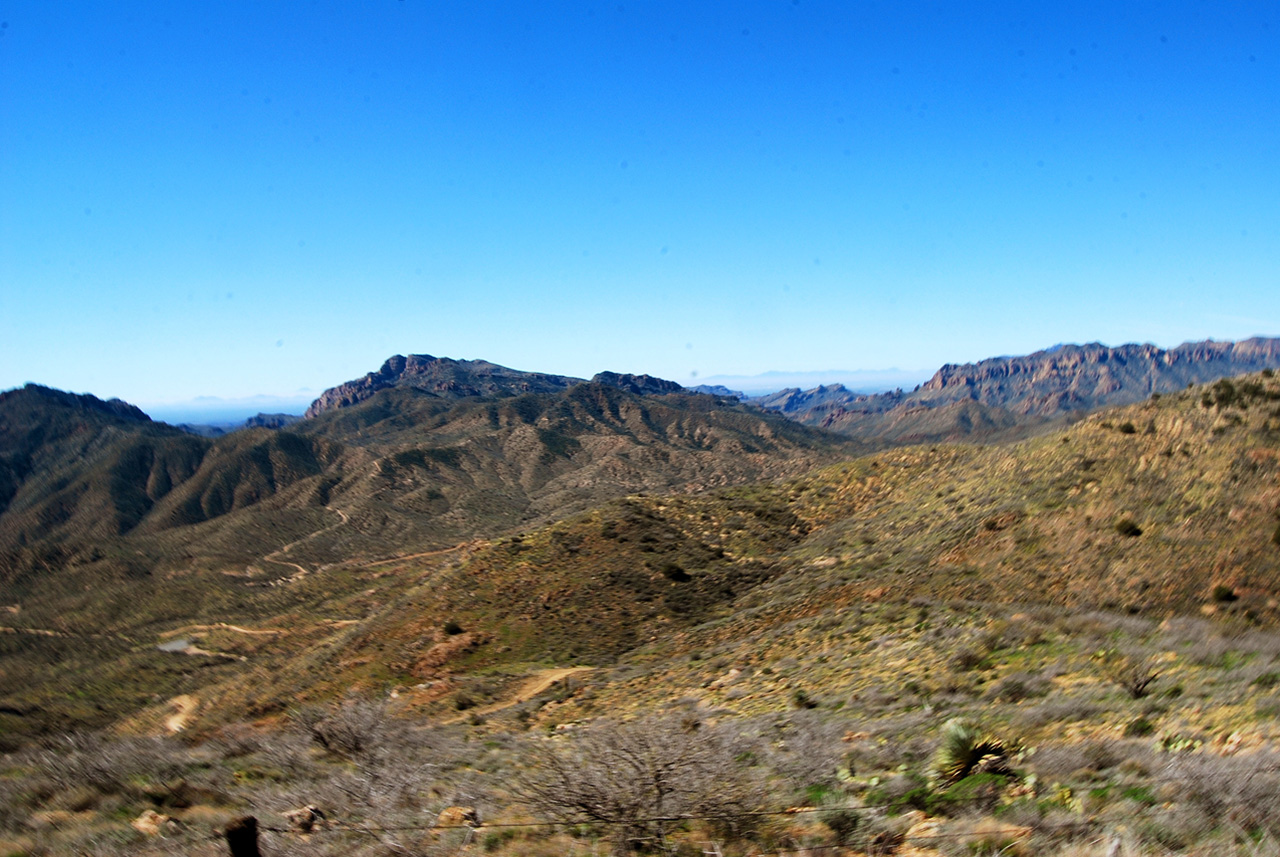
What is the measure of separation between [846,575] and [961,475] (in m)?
15.3

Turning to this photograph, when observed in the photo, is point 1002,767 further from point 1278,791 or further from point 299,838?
point 299,838

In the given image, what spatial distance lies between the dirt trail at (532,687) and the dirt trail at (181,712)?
1004 inches

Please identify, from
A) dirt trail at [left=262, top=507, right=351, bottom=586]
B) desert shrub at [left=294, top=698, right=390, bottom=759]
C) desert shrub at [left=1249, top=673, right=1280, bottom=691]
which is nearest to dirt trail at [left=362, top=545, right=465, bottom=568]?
dirt trail at [left=262, top=507, right=351, bottom=586]

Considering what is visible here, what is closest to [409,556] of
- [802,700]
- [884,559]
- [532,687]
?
[532,687]

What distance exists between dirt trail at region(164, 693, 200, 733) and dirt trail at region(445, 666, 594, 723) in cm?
2549

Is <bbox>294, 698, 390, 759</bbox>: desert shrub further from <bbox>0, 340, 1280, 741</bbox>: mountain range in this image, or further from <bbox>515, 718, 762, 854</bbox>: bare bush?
<bbox>0, 340, 1280, 741</bbox>: mountain range

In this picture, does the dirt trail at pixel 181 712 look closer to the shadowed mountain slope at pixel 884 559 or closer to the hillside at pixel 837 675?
the hillside at pixel 837 675

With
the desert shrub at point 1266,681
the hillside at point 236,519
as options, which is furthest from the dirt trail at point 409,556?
the desert shrub at point 1266,681

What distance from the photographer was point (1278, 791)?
19.5 ft

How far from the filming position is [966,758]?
27.8 feet

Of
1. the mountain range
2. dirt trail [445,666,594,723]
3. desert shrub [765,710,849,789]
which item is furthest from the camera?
the mountain range

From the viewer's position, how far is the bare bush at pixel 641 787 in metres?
8.01

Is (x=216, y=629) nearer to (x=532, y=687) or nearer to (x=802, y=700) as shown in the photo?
(x=532, y=687)

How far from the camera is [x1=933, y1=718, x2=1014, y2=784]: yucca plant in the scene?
27.4 ft
